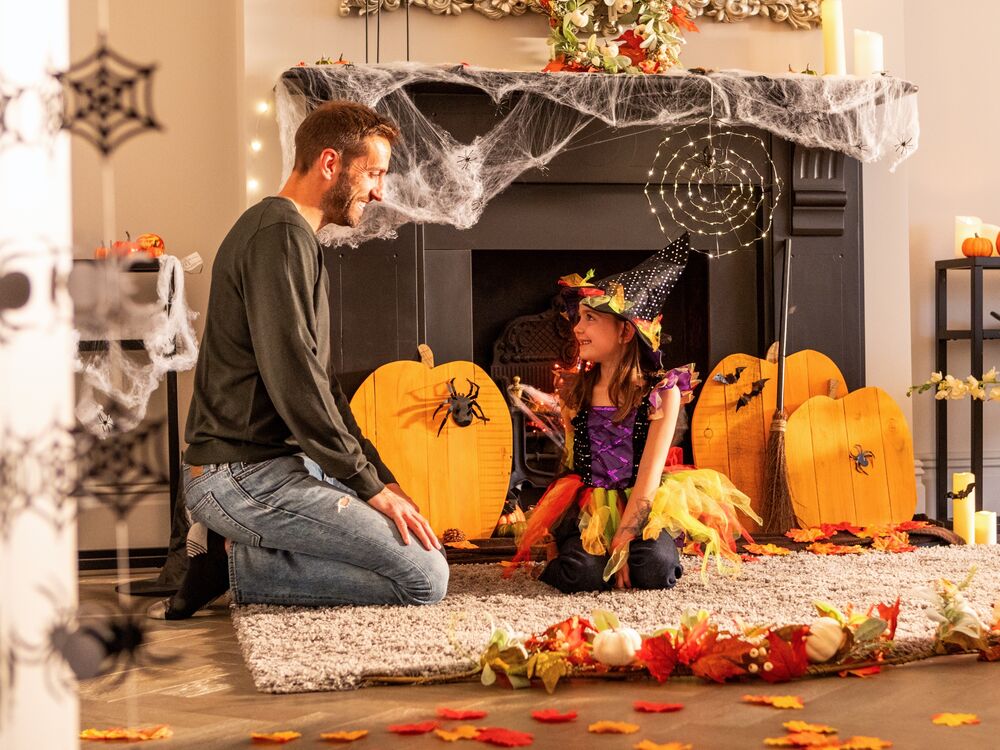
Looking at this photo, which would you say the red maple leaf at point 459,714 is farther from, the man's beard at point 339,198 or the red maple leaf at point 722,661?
the man's beard at point 339,198

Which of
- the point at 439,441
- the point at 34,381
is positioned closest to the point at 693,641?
the point at 34,381

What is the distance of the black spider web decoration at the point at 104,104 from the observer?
732 millimetres

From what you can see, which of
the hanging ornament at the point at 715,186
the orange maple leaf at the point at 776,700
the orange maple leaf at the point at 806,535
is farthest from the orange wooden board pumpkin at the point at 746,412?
the orange maple leaf at the point at 776,700

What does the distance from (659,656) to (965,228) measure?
2.52 m

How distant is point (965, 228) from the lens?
380 centimetres

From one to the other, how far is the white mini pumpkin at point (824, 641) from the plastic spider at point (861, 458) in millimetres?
1694

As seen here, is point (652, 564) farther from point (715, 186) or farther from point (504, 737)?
point (715, 186)

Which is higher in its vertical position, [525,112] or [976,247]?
[525,112]

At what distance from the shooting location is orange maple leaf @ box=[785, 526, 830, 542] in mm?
3229

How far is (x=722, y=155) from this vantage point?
11.6 feet

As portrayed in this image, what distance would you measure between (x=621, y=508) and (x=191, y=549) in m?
0.95

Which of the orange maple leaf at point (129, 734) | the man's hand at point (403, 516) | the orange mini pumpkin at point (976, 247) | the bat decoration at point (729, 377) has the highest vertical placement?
the orange mini pumpkin at point (976, 247)

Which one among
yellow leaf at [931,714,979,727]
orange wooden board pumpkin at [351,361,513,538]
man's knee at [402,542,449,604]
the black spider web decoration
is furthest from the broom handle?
the black spider web decoration

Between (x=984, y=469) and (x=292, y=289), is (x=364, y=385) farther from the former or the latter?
(x=984, y=469)
